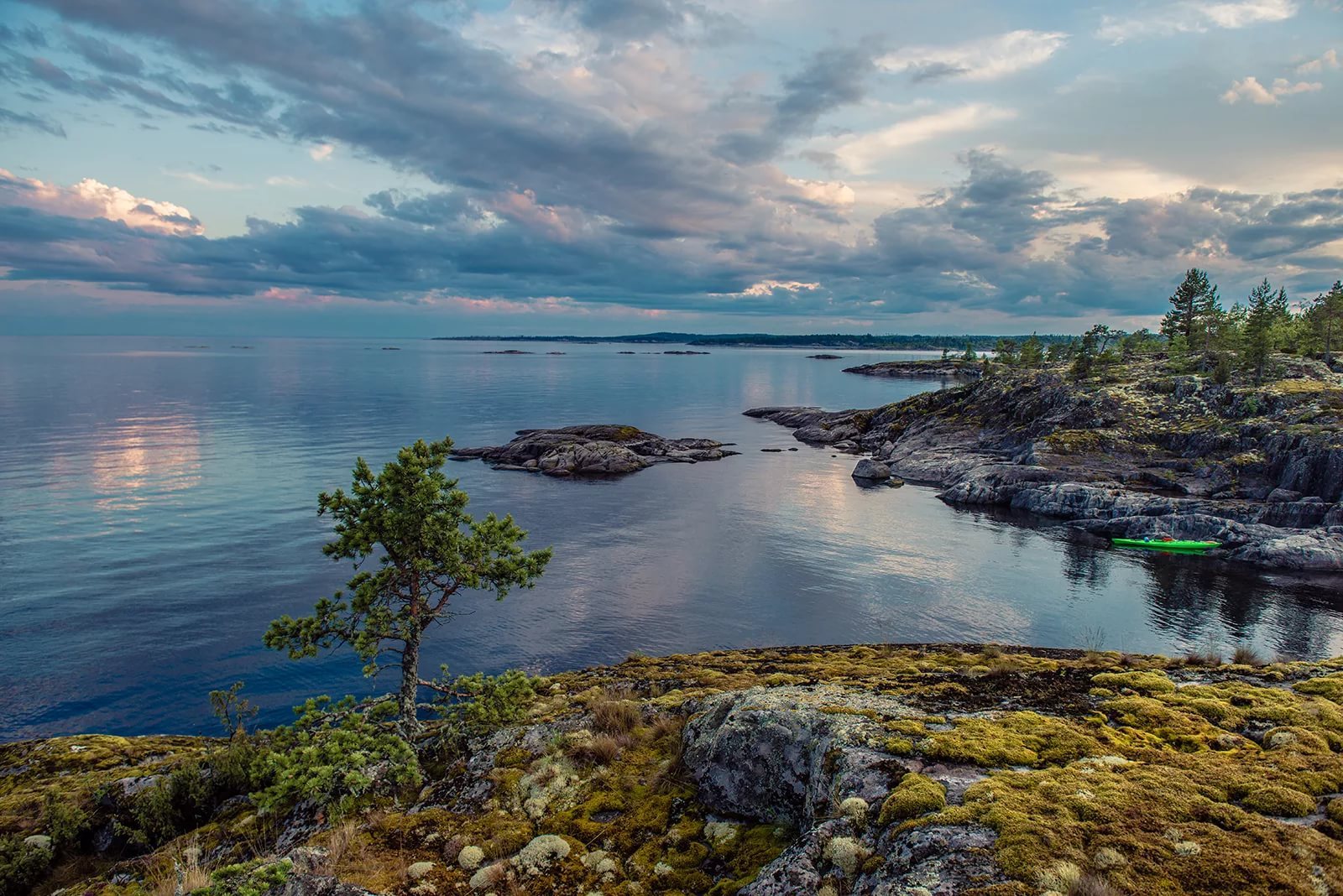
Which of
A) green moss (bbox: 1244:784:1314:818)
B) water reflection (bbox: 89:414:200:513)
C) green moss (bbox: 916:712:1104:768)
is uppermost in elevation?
green moss (bbox: 1244:784:1314:818)

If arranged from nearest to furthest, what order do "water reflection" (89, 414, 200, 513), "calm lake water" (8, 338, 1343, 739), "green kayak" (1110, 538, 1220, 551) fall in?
"calm lake water" (8, 338, 1343, 739) → "green kayak" (1110, 538, 1220, 551) → "water reflection" (89, 414, 200, 513)

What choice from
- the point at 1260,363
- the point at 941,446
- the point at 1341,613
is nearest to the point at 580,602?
the point at 1341,613

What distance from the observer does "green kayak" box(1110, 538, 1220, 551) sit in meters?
74.9

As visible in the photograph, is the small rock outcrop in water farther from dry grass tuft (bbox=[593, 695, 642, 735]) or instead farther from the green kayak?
dry grass tuft (bbox=[593, 695, 642, 735])

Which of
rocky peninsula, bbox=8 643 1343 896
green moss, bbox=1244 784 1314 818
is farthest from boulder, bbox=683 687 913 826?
green moss, bbox=1244 784 1314 818

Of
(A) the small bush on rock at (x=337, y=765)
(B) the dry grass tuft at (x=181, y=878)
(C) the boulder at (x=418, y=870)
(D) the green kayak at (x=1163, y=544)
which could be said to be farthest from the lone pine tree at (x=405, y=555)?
(D) the green kayak at (x=1163, y=544)

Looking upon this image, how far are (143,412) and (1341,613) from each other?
215 m

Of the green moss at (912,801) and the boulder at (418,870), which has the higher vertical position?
the green moss at (912,801)

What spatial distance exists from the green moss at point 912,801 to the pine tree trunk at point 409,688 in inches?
568

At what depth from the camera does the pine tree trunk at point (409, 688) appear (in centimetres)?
2005

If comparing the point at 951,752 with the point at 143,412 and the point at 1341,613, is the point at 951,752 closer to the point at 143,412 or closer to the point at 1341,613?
the point at 1341,613

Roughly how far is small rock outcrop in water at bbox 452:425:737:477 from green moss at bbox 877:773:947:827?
104 m

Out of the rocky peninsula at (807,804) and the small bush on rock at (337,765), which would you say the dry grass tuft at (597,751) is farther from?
the small bush on rock at (337,765)

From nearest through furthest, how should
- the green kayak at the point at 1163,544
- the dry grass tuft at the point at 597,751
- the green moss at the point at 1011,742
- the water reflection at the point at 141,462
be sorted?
the green moss at the point at 1011,742 < the dry grass tuft at the point at 597,751 < the green kayak at the point at 1163,544 < the water reflection at the point at 141,462
